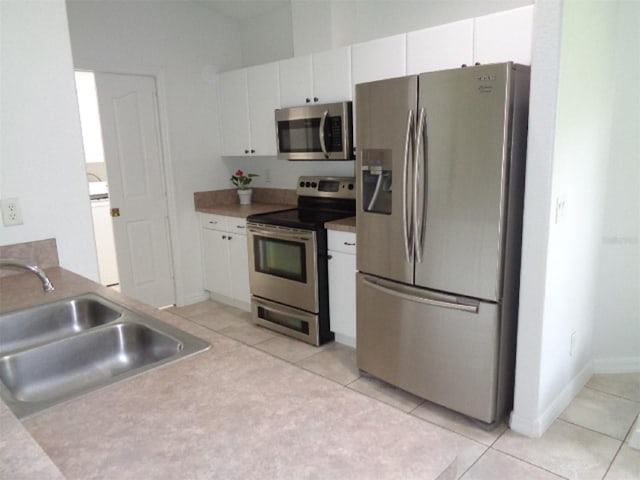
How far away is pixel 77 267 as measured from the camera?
2.16m

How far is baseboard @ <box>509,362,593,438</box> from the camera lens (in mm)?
2281

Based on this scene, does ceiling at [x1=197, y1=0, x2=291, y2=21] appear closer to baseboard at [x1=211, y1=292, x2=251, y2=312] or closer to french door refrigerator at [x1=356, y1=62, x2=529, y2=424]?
french door refrigerator at [x1=356, y1=62, x2=529, y2=424]

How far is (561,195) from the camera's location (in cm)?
215

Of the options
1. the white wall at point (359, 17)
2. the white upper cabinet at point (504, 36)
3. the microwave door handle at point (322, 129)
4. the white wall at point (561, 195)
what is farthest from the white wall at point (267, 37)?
the white wall at point (561, 195)

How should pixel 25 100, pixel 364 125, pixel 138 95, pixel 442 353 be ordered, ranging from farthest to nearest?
pixel 138 95, pixel 364 125, pixel 442 353, pixel 25 100

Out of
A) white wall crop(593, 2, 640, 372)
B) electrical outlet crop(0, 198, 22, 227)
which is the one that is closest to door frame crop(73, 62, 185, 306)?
electrical outlet crop(0, 198, 22, 227)

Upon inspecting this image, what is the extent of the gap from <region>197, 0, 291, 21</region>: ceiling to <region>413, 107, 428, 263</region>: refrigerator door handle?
2332 mm

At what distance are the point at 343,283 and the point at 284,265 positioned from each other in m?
0.52

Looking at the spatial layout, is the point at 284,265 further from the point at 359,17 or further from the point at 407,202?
the point at 359,17

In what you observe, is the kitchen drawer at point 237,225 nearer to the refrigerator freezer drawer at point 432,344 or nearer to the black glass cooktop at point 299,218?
the black glass cooktop at point 299,218

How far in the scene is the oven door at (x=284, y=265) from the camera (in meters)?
3.29

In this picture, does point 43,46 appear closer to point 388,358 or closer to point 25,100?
point 25,100

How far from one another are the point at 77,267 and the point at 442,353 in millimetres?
1826

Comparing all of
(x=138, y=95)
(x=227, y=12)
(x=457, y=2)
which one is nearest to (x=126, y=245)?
(x=138, y=95)
